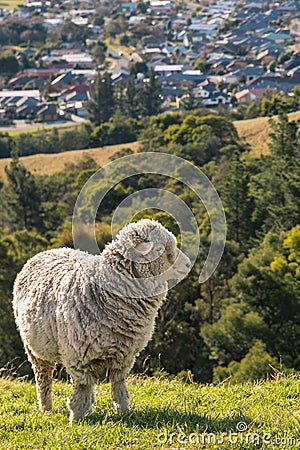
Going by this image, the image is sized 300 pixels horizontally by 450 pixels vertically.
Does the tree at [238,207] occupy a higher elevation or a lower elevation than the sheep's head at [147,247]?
lower

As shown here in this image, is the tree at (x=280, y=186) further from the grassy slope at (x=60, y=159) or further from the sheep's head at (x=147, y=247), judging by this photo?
the sheep's head at (x=147, y=247)

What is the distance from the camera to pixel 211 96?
87.2 metres

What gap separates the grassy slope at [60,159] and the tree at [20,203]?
12.3 metres

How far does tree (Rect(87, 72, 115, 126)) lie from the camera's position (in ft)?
244

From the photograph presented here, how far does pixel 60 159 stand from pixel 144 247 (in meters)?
51.2

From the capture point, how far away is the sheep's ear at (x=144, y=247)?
5.53 m

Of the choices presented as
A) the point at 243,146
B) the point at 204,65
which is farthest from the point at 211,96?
the point at 243,146

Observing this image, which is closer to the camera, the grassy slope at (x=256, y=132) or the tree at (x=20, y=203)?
the tree at (x=20, y=203)

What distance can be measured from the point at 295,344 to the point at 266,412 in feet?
49.5

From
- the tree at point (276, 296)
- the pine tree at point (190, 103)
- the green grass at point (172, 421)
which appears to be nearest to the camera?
the green grass at point (172, 421)

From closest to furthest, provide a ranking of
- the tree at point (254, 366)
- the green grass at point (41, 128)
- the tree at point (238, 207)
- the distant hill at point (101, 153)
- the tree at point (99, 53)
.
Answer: the tree at point (254, 366), the tree at point (238, 207), the distant hill at point (101, 153), the green grass at point (41, 128), the tree at point (99, 53)

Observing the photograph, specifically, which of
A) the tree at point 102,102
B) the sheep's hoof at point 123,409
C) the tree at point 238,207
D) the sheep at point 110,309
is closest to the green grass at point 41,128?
the tree at point 102,102

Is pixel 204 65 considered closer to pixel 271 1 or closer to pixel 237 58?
pixel 237 58

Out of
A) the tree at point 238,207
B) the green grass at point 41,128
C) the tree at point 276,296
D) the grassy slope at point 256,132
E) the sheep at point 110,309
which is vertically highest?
the sheep at point 110,309
